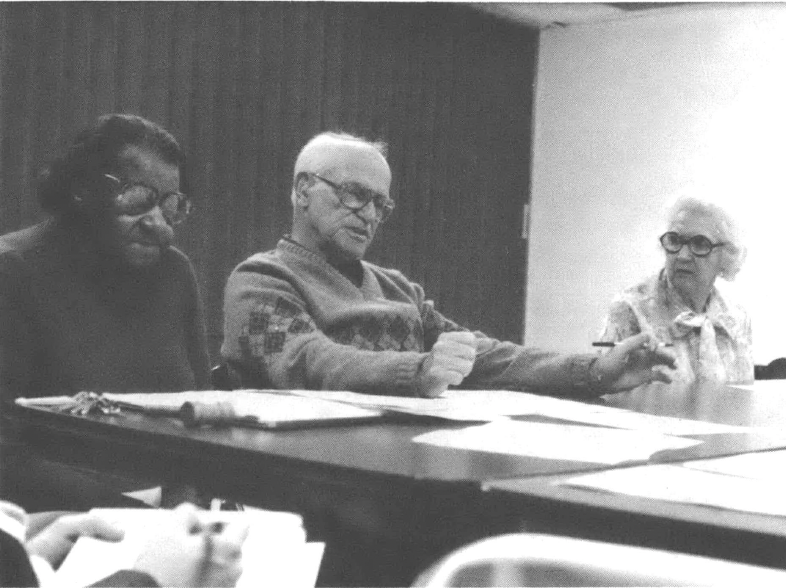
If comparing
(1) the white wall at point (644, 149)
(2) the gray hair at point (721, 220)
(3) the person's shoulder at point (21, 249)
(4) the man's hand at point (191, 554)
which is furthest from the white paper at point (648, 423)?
(1) the white wall at point (644, 149)

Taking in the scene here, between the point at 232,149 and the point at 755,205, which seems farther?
the point at 755,205

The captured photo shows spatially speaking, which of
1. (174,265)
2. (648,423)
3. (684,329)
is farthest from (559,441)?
(684,329)

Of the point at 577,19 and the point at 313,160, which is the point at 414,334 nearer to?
the point at 313,160

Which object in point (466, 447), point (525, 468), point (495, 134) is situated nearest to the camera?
point (525, 468)

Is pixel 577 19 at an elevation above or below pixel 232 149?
above

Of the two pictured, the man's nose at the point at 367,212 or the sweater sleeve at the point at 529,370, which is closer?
the sweater sleeve at the point at 529,370

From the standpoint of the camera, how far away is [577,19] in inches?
237

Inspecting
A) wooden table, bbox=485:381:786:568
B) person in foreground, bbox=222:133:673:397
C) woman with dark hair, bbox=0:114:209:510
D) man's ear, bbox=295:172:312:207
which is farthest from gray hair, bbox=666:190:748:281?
wooden table, bbox=485:381:786:568

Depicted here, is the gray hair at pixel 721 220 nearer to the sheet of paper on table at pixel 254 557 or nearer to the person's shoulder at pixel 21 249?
the person's shoulder at pixel 21 249

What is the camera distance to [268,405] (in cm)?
128

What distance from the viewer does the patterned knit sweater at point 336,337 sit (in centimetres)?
161

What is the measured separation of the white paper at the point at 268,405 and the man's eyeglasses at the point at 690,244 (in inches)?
84.0

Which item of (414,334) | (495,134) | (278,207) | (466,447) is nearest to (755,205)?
(495,134)

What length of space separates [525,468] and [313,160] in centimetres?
136
